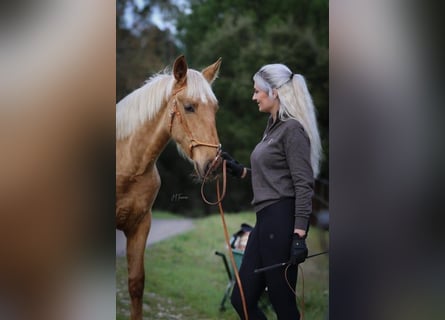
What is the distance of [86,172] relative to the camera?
356 centimetres

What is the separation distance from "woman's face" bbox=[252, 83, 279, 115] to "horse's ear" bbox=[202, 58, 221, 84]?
0.91 ft

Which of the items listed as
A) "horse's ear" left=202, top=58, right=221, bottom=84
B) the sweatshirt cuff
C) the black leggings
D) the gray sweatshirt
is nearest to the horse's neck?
"horse's ear" left=202, top=58, right=221, bottom=84

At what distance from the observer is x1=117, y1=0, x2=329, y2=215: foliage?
351 centimetres

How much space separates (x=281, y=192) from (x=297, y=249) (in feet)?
1.13

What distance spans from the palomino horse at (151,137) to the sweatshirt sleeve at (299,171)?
466 mm

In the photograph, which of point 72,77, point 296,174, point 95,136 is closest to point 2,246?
point 95,136

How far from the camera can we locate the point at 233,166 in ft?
11.3

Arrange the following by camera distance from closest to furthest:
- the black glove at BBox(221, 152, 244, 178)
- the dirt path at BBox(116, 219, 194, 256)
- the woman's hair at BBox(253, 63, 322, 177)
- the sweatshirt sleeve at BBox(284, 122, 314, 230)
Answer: the sweatshirt sleeve at BBox(284, 122, 314, 230), the woman's hair at BBox(253, 63, 322, 177), the black glove at BBox(221, 152, 244, 178), the dirt path at BBox(116, 219, 194, 256)

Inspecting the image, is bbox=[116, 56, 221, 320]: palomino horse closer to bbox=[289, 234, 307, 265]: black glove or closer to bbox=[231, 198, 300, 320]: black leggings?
bbox=[231, 198, 300, 320]: black leggings

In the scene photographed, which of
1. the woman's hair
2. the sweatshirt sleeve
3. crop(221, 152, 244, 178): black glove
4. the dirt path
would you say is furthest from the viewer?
the dirt path

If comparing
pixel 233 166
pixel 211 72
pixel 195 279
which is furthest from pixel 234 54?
pixel 195 279

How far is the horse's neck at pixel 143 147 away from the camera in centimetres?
347

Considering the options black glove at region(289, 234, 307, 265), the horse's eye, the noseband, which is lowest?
black glove at region(289, 234, 307, 265)

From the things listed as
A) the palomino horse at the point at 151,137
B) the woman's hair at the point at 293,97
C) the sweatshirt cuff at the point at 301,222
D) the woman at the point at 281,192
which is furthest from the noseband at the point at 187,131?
the sweatshirt cuff at the point at 301,222
